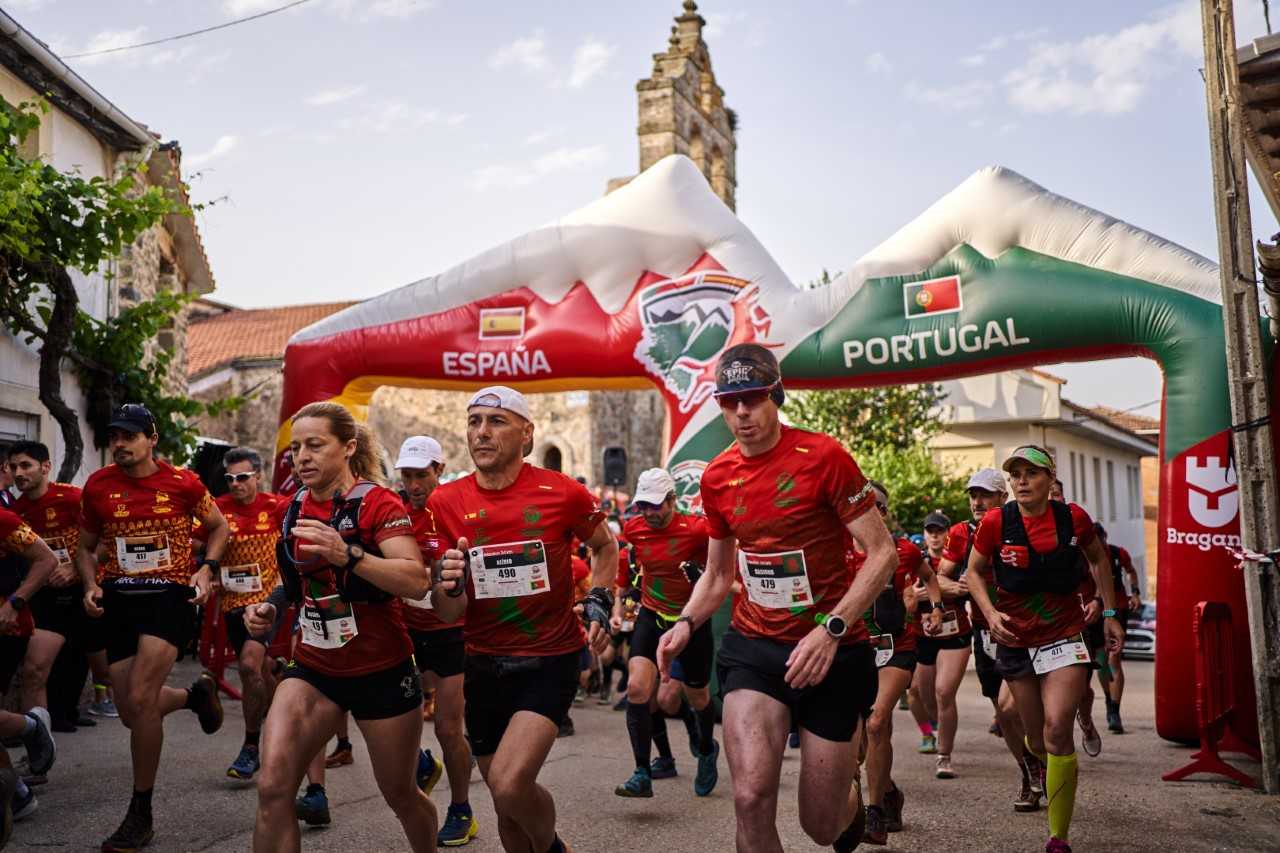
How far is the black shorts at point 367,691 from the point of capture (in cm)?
451

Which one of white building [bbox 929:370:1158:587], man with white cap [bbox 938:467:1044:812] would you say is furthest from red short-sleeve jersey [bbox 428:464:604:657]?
white building [bbox 929:370:1158:587]

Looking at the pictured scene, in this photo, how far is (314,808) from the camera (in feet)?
20.8

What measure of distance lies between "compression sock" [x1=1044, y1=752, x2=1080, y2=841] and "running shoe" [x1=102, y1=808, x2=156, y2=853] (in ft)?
13.8

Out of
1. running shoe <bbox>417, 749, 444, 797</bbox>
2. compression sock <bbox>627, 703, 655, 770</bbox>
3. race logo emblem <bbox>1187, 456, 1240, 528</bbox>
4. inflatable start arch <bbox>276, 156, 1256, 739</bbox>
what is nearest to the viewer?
running shoe <bbox>417, 749, 444, 797</bbox>

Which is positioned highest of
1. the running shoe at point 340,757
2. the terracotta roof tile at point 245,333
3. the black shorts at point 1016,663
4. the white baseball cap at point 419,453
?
the terracotta roof tile at point 245,333

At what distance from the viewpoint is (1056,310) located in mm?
9633

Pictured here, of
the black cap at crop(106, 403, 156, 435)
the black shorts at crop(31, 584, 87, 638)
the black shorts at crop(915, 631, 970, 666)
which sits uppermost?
the black cap at crop(106, 403, 156, 435)

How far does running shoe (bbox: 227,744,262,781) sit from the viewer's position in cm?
746

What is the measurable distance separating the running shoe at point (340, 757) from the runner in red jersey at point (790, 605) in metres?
4.36

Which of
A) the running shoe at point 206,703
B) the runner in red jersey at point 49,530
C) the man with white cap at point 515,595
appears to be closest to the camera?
the man with white cap at point 515,595

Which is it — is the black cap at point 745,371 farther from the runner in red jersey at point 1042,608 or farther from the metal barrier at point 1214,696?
the metal barrier at point 1214,696

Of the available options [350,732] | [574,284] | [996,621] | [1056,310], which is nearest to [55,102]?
[574,284]

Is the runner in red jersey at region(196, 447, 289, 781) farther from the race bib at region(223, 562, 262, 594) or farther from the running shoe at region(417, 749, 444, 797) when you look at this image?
the running shoe at region(417, 749, 444, 797)

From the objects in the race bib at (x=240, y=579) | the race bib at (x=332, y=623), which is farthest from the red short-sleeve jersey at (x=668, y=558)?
the race bib at (x=332, y=623)
